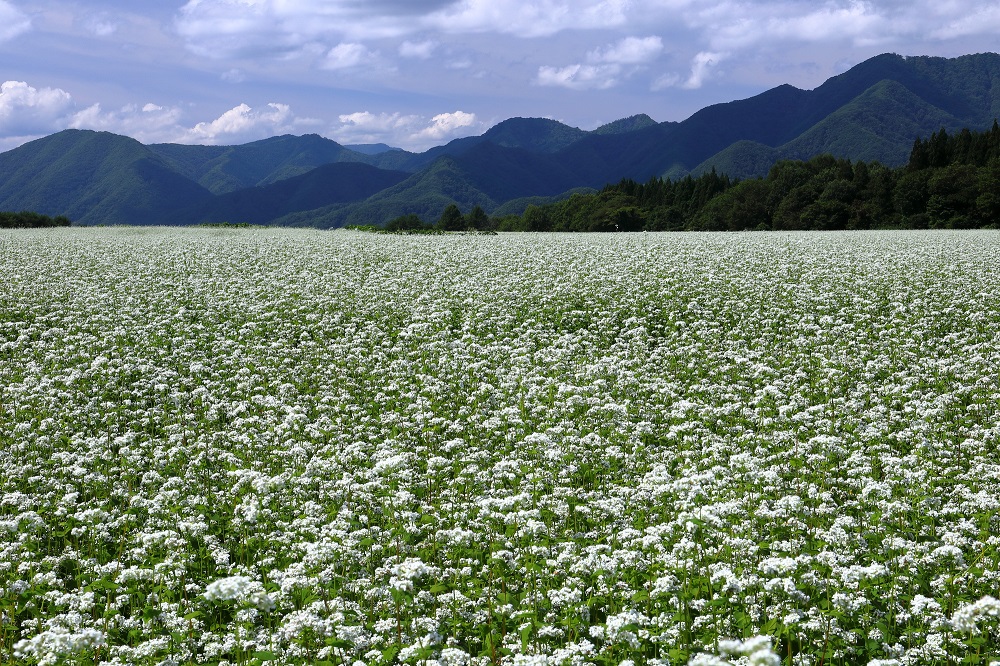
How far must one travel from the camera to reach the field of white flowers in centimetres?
577

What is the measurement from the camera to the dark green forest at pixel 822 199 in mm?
80250

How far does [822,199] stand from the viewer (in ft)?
295

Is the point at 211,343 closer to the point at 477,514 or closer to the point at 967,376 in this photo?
the point at 477,514

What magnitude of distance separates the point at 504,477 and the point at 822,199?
92923mm

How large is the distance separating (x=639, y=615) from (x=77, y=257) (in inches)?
1275

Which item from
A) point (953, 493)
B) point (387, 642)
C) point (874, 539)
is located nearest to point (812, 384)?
point (953, 493)

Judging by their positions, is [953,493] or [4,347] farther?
[4,347]

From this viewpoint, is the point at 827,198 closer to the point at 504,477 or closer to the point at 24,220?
the point at 24,220

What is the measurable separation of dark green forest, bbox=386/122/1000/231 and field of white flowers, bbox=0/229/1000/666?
57.7 metres

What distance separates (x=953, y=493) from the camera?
8141 millimetres

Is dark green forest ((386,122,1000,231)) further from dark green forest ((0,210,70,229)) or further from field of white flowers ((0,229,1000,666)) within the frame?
field of white flowers ((0,229,1000,666))

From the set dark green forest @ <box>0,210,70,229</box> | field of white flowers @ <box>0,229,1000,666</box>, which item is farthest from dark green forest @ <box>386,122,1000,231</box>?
field of white flowers @ <box>0,229,1000,666</box>

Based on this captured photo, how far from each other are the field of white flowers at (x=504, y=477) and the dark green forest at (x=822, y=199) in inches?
2272

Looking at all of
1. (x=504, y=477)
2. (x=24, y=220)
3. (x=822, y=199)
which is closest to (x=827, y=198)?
(x=822, y=199)
